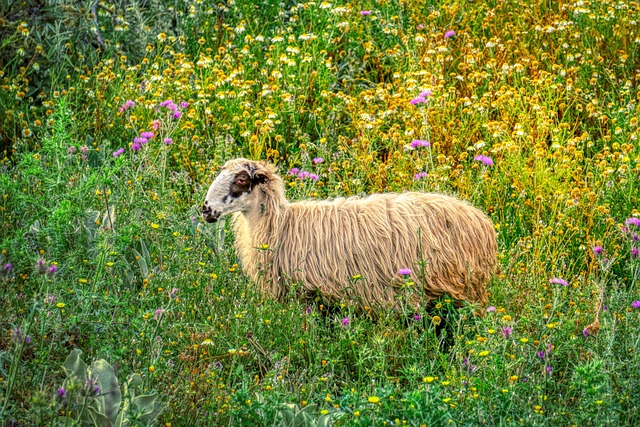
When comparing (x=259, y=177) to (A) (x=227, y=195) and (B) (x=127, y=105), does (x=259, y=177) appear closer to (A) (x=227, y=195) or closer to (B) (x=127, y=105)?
(A) (x=227, y=195)

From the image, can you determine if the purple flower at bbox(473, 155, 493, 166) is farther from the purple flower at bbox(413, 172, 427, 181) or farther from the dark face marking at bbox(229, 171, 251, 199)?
the dark face marking at bbox(229, 171, 251, 199)

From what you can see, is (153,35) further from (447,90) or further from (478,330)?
(478,330)

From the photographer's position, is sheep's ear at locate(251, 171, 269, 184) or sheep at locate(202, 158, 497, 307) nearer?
sheep at locate(202, 158, 497, 307)

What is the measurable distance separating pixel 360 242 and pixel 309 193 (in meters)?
1.21

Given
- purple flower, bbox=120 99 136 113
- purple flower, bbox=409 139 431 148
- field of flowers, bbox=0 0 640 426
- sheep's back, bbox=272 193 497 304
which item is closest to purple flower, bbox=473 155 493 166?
field of flowers, bbox=0 0 640 426

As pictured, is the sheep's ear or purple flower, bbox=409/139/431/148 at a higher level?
the sheep's ear

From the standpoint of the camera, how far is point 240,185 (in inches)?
195

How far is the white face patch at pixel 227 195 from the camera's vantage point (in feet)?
15.9

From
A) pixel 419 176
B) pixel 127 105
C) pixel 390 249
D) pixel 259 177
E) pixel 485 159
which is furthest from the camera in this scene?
pixel 127 105

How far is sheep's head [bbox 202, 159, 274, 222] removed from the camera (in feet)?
15.9

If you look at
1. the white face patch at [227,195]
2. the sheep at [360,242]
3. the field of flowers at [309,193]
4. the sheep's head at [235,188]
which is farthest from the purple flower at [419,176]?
the white face patch at [227,195]

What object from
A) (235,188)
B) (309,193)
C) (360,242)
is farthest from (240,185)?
(309,193)

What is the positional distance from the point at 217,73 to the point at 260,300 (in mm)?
2816

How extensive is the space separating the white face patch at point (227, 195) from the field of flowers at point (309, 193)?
0.88 ft
